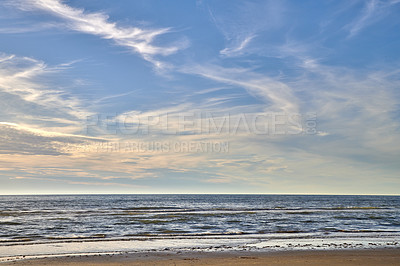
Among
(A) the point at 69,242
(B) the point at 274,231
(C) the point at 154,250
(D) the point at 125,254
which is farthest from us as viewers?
(B) the point at 274,231

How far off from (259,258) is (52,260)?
9059 millimetres

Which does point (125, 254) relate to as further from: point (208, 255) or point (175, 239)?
point (175, 239)

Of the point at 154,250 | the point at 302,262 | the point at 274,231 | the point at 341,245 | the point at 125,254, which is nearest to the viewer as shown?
the point at 302,262

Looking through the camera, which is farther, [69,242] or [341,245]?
[69,242]

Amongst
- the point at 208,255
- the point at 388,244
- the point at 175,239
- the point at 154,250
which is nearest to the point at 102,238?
the point at 175,239

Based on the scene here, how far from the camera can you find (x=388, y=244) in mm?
19797

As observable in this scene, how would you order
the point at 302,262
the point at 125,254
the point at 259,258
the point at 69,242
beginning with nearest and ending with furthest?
the point at 302,262
the point at 259,258
the point at 125,254
the point at 69,242

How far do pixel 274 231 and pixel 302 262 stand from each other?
1320 centimetres

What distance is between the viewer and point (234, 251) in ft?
56.8

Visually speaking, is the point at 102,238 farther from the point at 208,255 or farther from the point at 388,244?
the point at 388,244

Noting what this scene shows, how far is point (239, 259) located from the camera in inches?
595

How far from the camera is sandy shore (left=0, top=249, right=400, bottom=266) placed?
14.5 m

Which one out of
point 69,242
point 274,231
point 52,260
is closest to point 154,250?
point 52,260

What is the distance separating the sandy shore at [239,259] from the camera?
1448cm
